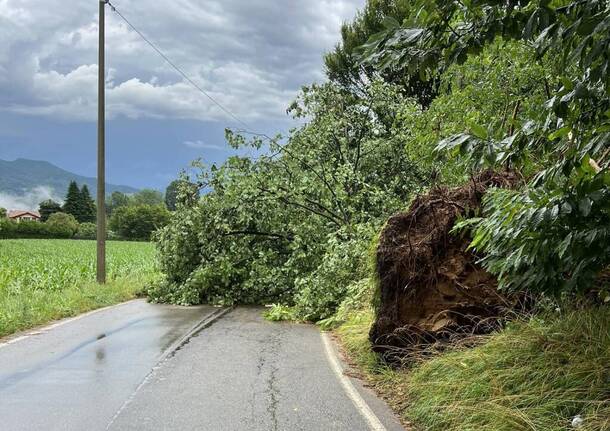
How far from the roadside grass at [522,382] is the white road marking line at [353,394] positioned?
0.34 metres

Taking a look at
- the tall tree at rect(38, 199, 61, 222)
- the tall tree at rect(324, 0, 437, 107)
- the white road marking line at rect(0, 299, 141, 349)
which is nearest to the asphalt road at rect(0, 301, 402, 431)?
the white road marking line at rect(0, 299, 141, 349)

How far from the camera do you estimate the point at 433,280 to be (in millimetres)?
7695

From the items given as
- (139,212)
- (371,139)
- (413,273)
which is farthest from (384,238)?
(139,212)

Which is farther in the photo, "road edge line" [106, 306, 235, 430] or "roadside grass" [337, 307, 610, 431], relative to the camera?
"road edge line" [106, 306, 235, 430]

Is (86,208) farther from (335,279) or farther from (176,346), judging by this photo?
(176,346)

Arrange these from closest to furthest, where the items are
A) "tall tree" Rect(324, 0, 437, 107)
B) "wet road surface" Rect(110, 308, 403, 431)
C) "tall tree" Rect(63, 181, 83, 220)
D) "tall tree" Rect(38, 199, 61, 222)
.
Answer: "wet road surface" Rect(110, 308, 403, 431) < "tall tree" Rect(324, 0, 437, 107) < "tall tree" Rect(38, 199, 61, 222) < "tall tree" Rect(63, 181, 83, 220)

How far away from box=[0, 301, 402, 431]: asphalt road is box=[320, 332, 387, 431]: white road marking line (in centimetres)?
3

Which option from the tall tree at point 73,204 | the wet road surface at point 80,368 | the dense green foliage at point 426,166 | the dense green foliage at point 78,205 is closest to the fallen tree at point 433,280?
the dense green foliage at point 426,166

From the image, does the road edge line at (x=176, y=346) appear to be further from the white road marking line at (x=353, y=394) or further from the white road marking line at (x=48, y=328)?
the white road marking line at (x=48, y=328)

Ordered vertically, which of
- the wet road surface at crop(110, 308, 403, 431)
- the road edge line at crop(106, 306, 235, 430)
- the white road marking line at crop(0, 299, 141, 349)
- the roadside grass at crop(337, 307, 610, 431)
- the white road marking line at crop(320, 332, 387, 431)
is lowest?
the white road marking line at crop(320, 332, 387, 431)

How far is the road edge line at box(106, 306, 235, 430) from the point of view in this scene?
5.96 metres

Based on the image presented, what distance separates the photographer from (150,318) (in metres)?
12.5

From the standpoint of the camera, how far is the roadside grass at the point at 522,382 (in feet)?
15.3

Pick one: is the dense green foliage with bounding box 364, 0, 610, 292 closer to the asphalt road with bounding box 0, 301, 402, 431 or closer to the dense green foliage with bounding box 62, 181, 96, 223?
the asphalt road with bounding box 0, 301, 402, 431
